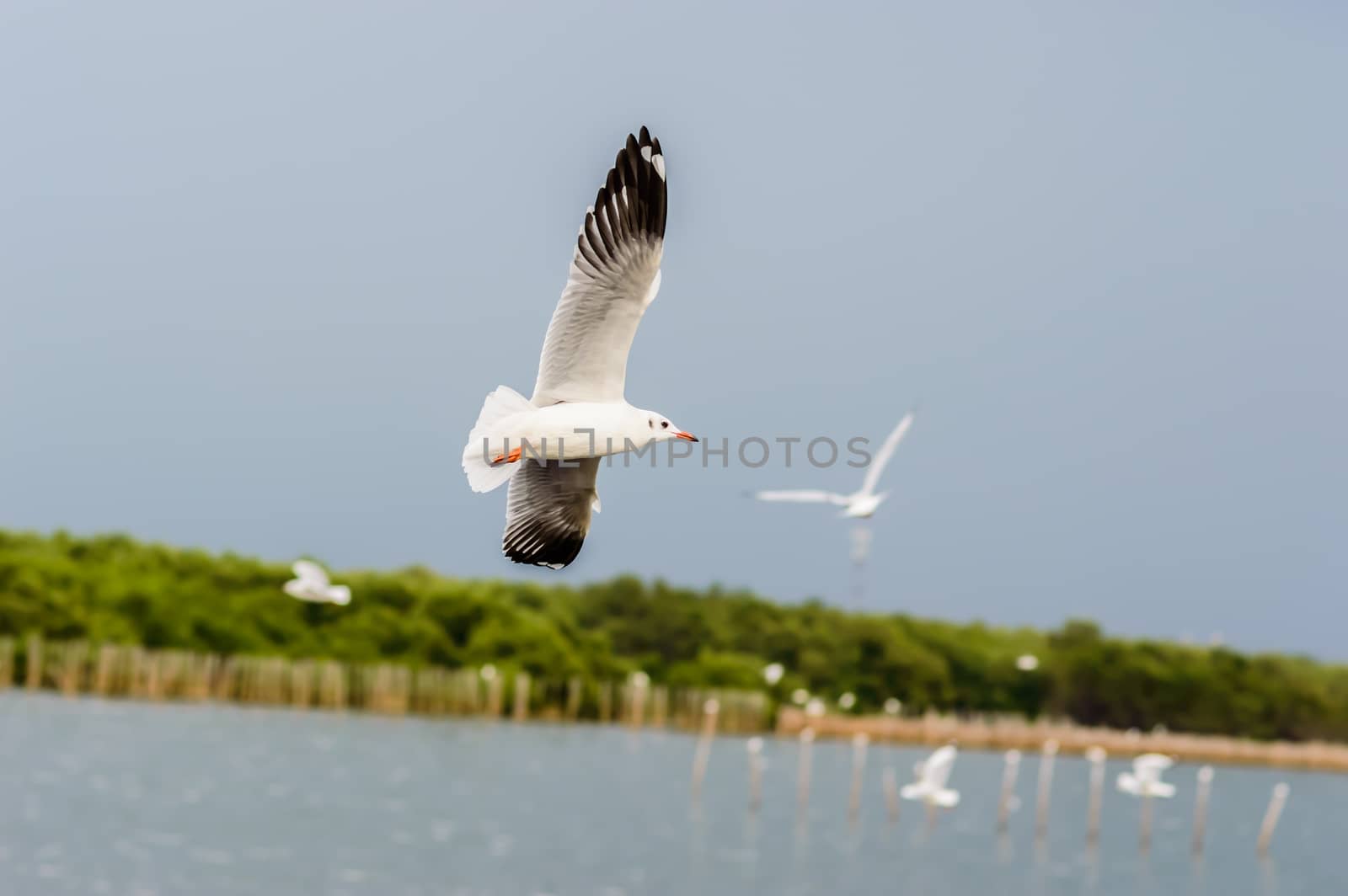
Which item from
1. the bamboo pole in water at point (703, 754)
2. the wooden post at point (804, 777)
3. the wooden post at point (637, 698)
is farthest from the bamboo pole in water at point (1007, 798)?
the wooden post at point (637, 698)

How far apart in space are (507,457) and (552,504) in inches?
30.2

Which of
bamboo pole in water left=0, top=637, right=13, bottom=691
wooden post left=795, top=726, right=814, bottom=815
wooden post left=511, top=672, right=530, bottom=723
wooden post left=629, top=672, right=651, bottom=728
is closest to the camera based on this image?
wooden post left=795, top=726, right=814, bottom=815

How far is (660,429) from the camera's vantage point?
9.52 m

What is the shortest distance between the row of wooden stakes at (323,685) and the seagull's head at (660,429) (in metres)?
39.5

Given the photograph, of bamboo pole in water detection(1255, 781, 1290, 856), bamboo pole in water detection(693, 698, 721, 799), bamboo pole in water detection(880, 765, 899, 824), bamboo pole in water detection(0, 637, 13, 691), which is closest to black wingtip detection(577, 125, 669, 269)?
bamboo pole in water detection(693, 698, 721, 799)

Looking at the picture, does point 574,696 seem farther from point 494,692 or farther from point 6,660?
point 6,660

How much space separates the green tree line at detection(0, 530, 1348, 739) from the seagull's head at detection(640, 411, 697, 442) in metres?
A: 42.2

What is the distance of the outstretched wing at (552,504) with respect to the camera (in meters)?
10.3

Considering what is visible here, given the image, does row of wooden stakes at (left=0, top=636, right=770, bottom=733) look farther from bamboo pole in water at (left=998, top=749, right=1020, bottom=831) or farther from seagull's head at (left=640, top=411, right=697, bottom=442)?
seagull's head at (left=640, top=411, right=697, bottom=442)

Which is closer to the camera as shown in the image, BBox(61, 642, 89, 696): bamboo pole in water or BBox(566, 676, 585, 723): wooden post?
BBox(61, 642, 89, 696): bamboo pole in water

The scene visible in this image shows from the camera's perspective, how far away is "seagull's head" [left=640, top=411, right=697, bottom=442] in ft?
31.0

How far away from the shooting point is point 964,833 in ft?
155

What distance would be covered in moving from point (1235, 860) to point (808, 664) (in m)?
18.4

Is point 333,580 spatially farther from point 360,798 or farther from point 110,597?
point 360,798
